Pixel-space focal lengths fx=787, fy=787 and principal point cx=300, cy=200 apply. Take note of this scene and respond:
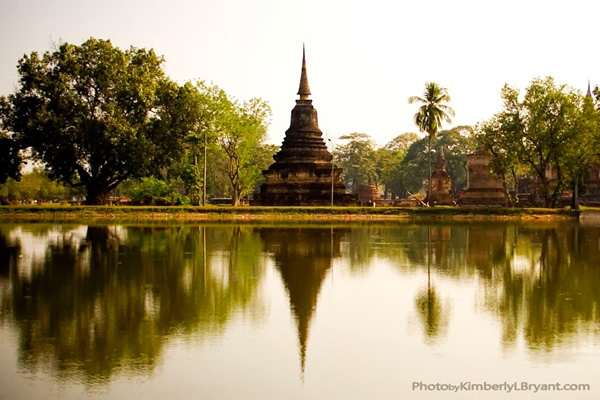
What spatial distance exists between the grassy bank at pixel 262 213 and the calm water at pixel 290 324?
22.7 meters

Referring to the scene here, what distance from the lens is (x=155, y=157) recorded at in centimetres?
4988

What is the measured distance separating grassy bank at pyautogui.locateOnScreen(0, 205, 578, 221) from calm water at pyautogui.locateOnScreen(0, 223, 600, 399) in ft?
74.4

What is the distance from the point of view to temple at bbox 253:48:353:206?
5456 centimetres

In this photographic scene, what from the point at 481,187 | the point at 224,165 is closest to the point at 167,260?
the point at 481,187

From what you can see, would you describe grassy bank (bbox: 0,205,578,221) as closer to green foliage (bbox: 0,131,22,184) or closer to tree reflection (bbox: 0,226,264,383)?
green foliage (bbox: 0,131,22,184)

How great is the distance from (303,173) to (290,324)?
44165 mm

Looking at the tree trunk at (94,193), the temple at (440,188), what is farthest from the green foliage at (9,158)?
the temple at (440,188)

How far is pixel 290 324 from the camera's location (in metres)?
11.6

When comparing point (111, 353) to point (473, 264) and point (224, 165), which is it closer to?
point (473, 264)

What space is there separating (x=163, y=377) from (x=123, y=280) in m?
7.33

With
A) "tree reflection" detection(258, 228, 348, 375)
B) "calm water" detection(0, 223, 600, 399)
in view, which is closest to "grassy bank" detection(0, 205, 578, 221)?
"tree reflection" detection(258, 228, 348, 375)

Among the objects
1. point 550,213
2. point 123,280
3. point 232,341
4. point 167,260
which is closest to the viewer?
point 232,341

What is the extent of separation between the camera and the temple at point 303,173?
54562mm

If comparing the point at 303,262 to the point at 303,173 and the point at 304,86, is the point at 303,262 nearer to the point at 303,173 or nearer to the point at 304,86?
the point at 303,173
